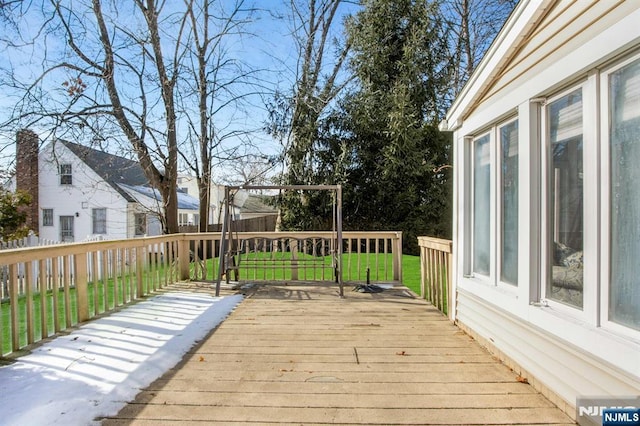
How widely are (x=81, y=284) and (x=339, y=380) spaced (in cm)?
286

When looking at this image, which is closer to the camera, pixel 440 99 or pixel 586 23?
pixel 586 23

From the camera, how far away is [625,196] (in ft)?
5.62

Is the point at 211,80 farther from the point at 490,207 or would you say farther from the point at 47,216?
the point at 47,216

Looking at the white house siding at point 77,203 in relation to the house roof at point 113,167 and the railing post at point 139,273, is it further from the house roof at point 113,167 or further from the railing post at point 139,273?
the railing post at point 139,273

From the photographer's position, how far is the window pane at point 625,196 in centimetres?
165

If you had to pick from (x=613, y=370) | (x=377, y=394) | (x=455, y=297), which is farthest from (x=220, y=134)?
(x=613, y=370)

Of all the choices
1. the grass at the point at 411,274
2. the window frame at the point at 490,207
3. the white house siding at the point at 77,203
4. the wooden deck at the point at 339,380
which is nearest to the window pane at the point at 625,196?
the wooden deck at the point at 339,380

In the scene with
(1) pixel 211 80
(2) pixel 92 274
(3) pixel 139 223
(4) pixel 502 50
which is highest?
(1) pixel 211 80

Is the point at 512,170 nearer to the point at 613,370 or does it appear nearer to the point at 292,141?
the point at 613,370

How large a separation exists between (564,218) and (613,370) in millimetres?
828

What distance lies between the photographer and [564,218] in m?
2.19

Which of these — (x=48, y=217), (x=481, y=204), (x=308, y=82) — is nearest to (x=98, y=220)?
(x=48, y=217)

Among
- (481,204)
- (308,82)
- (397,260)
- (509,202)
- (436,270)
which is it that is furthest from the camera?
(308,82)

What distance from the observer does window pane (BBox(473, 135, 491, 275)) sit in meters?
3.18
